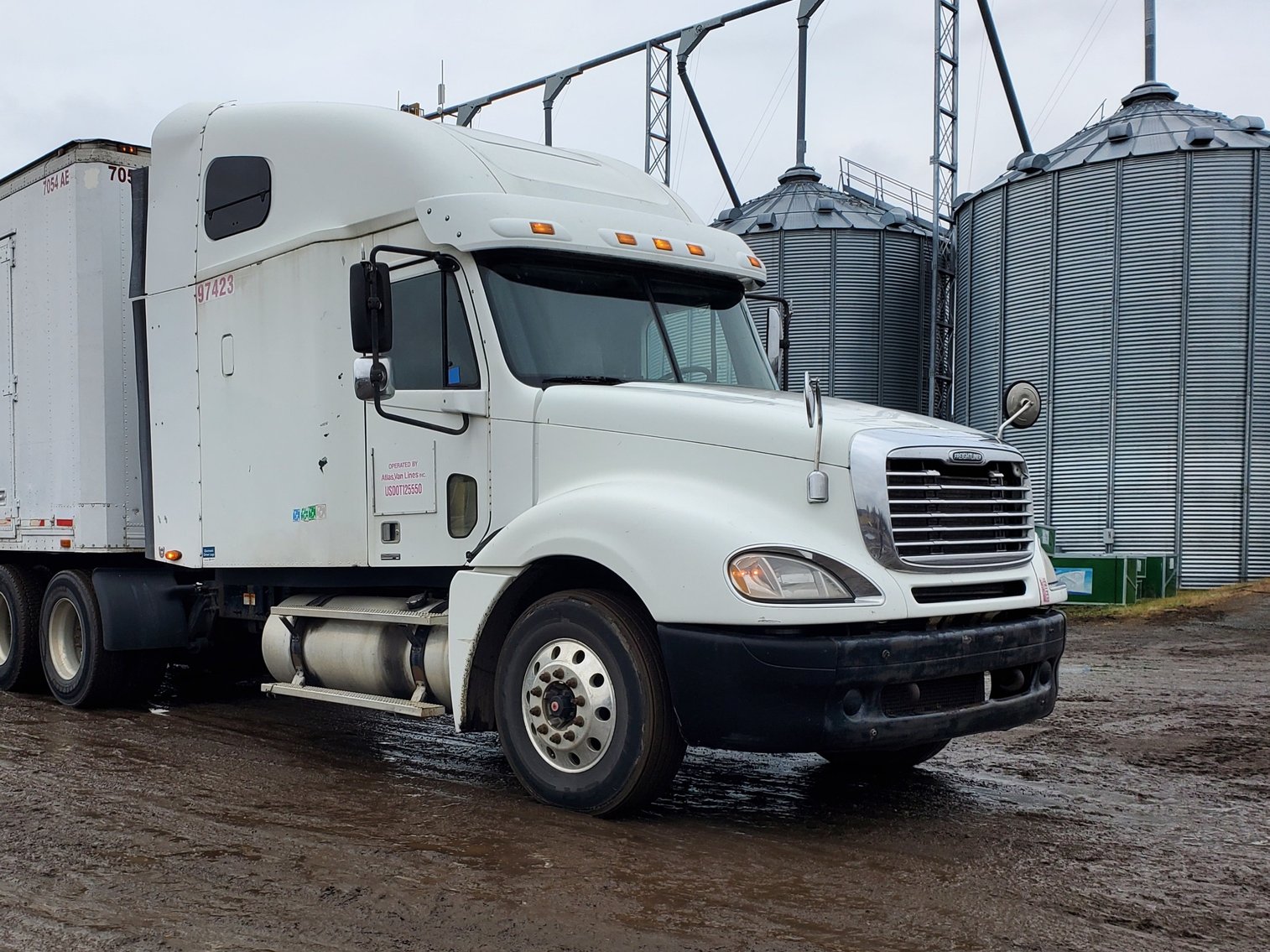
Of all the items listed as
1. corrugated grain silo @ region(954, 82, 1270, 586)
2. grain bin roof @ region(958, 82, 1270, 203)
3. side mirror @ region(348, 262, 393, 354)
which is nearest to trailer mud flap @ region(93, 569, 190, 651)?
side mirror @ region(348, 262, 393, 354)

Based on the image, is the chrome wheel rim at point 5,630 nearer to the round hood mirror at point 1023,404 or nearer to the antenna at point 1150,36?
the round hood mirror at point 1023,404

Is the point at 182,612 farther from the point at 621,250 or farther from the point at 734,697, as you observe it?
the point at 734,697

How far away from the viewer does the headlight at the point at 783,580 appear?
5078mm

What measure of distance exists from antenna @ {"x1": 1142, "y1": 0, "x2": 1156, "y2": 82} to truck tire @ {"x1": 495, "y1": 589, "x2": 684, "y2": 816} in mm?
22543

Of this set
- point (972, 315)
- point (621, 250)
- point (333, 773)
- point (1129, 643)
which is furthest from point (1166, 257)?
point (333, 773)

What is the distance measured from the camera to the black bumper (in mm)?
5031

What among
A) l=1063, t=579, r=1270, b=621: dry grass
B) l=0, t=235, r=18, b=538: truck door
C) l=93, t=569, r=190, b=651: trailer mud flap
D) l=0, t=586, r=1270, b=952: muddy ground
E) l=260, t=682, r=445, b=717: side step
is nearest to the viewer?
l=0, t=586, r=1270, b=952: muddy ground

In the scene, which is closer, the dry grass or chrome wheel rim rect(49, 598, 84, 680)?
chrome wheel rim rect(49, 598, 84, 680)

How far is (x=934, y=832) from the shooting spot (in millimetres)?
5488

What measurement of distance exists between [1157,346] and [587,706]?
695 inches

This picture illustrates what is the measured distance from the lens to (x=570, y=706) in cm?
559

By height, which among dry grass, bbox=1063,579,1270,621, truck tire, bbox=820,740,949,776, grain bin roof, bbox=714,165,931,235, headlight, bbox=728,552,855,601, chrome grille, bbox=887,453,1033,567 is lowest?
dry grass, bbox=1063,579,1270,621

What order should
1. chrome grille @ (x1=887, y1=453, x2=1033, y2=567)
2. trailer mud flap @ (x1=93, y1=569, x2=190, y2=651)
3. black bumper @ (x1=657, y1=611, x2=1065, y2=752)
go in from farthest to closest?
trailer mud flap @ (x1=93, y1=569, x2=190, y2=651) < chrome grille @ (x1=887, y1=453, x2=1033, y2=567) < black bumper @ (x1=657, y1=611, x2=1065, y2=752)

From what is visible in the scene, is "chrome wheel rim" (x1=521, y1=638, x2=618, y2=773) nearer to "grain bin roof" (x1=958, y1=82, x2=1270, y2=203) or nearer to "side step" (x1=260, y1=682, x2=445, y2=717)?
"side step" (x1=260, y1=682, x2=445, y2=717)
